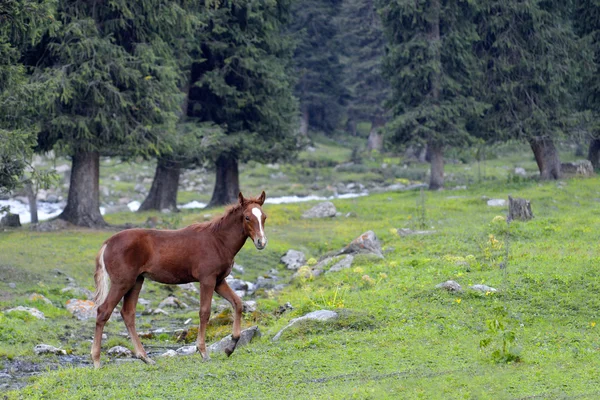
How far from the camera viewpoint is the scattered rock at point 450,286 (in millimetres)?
15381

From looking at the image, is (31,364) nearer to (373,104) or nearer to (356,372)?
(356,372)

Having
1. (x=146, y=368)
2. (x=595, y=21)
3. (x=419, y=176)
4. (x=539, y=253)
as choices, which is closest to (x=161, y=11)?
(x=539, y=253)

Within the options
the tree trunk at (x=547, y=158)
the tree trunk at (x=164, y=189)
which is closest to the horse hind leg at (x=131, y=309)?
the tree trunk at (x=164, y=189)

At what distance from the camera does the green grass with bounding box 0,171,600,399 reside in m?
10.5

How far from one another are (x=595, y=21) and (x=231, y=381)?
36992 mm

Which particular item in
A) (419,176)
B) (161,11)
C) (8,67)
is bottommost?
(419,176)

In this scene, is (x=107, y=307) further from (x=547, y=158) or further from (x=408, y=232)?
(x=547, y=158)

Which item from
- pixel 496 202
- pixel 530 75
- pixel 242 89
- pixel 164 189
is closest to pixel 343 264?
pixel 496 202

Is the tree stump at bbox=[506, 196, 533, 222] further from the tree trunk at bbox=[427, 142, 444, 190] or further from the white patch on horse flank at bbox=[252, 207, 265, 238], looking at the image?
the tree trunk at bbox=[427, 142, 444, 190]

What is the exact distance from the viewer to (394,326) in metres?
13.8

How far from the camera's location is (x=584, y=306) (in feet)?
47.0

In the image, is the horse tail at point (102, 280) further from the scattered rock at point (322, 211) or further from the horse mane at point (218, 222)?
the scattered rock at point (322, 211)

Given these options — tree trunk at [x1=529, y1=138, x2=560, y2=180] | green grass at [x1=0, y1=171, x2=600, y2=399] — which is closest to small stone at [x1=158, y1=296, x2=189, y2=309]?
green grass at [x1=0, y1=171, x2=600, y2=399]

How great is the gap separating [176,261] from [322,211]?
20940 mm
